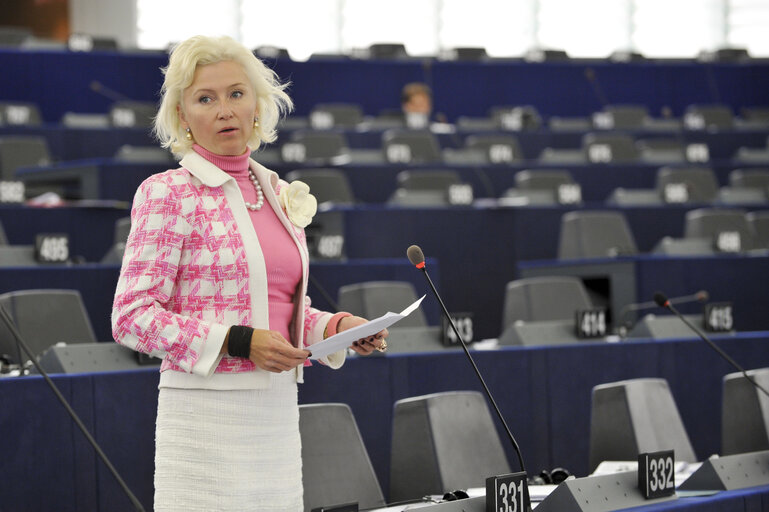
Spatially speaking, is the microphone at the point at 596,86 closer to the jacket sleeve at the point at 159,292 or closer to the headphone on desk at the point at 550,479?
the headphone on desk at the point at 550,479

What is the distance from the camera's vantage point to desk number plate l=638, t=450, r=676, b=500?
2.32m

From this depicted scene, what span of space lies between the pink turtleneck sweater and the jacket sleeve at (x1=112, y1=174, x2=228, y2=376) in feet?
0.33

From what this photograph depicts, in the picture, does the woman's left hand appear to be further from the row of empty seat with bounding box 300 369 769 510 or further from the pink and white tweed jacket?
the row of empty seat with bounding box 300 369 769 510

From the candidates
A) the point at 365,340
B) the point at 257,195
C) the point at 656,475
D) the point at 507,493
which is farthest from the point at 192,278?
the point at 656,475

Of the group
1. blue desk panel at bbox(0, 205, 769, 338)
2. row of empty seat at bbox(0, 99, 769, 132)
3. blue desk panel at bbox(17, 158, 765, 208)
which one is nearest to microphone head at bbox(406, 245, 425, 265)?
blue desk panel at bbox(0, 205, 769, 338)

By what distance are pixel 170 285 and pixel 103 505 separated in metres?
1.44

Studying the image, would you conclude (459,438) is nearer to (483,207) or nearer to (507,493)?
(507,493)

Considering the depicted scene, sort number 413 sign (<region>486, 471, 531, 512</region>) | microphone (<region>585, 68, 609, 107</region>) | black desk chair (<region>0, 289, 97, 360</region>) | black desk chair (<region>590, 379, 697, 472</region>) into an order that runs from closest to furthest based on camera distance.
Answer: number 413 sign (<region>486, 471, 531, 512</region>), black desk chair (<region>590, 379, 697, 472</region>), black desk chair (<region>0, 289, 97, 360</region>), microphone (<region>585, 68, 609, 107</region>)

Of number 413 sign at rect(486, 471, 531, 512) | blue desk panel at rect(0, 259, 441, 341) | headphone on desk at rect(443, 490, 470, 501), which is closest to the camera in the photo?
number 413 sign at rect(486, 471, 531, 512)

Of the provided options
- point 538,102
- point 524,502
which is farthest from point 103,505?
point 538,102

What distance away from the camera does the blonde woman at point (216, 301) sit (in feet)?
5.48

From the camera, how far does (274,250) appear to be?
5.76 ft

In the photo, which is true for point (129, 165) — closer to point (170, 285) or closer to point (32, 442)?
Result: point (32, 442)

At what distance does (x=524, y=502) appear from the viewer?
2.03 meters
